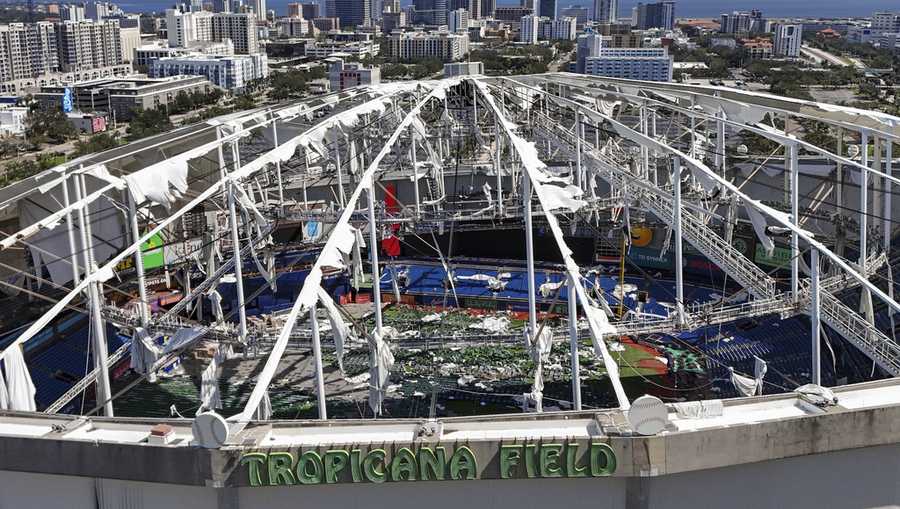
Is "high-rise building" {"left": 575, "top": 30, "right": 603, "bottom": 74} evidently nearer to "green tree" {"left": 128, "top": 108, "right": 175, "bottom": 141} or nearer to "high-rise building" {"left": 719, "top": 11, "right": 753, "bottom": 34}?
"green tree" {"left": 128, "top": 108, "right": 175, "bottom": 141}

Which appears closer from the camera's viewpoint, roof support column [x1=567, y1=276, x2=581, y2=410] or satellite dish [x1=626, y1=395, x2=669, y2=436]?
satellite dish [x1=626, y1=395, x2=669, y2=436]

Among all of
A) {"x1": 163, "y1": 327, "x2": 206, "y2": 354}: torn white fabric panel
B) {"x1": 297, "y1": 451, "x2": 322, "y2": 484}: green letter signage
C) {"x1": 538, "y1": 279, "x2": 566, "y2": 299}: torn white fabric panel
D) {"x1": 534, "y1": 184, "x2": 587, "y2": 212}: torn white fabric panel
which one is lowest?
{"x1": 538, "y1": 279, "x2": 566, "y2": 299}: torn white fabric panel

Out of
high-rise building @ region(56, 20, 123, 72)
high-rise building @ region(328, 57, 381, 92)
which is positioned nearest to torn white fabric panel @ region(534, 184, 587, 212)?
high-rise building @ region(328, 57, 381, 92)

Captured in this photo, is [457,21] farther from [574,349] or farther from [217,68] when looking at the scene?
[574,349]

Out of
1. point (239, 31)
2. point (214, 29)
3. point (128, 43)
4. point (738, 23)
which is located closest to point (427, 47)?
point (239, 31)

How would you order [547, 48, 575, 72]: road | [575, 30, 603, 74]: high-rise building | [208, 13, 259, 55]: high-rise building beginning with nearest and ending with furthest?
[575, 30, 603, 74]: high-rise building, [547, 48, 575, 72]: road, [208, 13, 259, 55]: high-rise building

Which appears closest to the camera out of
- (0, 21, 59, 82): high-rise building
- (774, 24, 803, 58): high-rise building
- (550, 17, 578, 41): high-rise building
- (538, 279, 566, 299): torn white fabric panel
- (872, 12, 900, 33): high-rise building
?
(538, 279, 566, 299): torn white fabric panel

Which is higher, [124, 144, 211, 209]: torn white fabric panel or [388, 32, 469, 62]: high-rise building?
[388, 32, 469, 62]: high-rise building

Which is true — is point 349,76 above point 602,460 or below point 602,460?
above
